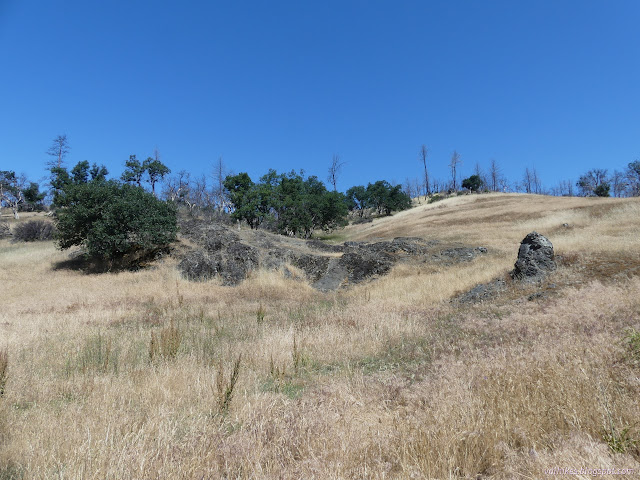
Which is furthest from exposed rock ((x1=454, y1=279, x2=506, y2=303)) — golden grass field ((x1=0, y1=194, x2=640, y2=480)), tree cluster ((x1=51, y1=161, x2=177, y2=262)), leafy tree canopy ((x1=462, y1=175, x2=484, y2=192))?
leafy tree canopy ((x1=462, y1=175, x2=484, y2=192))

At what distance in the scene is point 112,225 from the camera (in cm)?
2292

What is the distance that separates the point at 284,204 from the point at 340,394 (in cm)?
5152

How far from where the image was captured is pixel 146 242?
2341cm

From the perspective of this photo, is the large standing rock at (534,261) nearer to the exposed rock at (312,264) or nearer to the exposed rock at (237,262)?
the exposed rock at (312,264)

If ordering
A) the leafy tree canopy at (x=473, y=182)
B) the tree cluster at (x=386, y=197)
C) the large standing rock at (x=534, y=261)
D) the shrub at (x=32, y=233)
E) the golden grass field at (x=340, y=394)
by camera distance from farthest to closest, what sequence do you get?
1. the leafy tree canopy at (x=473, y=182)
2. the tree cluster at (x=386, y=197)
3. the shrub at (x=32, y=233)
4. the large standing rock at (x=534, y=261)
5. the golden grass field at (x=340, y=394)

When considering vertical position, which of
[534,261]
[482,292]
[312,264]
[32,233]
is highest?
[32,233]

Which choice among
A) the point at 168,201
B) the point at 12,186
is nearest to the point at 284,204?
the point at 168,201

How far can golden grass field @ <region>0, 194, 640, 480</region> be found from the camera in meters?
2.83

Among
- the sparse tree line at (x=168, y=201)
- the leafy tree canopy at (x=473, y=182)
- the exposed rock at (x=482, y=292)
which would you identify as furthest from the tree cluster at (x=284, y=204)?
the leafy tree canopy at (x=473, y=182)

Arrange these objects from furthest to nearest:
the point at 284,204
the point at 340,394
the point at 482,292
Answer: the point at 284,204 → the point at 482,292 → the point at 340,394

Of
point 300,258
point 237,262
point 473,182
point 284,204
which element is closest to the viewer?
point 237,262

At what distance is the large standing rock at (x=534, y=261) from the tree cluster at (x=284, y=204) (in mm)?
40288

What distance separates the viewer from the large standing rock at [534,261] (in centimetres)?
1335

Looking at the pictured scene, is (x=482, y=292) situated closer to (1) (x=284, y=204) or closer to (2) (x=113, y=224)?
(2) (x=113, y=224)
